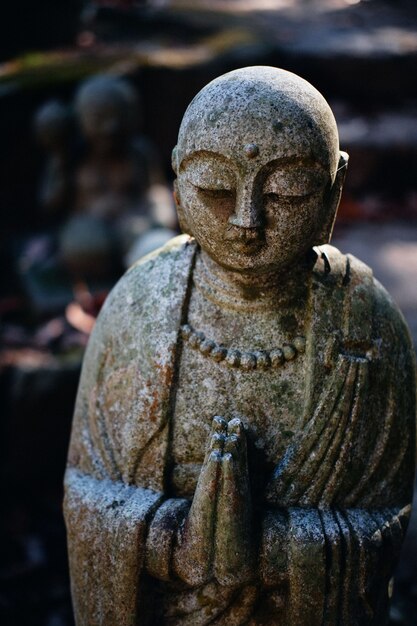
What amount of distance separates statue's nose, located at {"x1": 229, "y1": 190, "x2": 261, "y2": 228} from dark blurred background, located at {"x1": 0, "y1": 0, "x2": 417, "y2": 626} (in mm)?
2208

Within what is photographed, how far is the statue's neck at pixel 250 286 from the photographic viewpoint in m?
2.35

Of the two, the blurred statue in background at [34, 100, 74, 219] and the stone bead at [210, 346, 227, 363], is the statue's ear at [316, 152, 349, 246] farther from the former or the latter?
Result: the blurred statue in background at [34, 100, 74, 219]

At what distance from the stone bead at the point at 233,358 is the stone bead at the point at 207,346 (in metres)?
0.05

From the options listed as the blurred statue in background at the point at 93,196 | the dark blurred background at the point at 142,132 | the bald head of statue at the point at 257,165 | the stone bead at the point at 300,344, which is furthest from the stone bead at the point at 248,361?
the blurred statue in background at the point at 93,196

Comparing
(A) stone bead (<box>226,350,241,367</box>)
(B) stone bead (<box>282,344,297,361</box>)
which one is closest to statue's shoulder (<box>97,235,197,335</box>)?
(A) stone bead (<box>226,350,241,367</box>)

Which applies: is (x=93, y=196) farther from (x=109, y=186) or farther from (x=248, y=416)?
(x=248, y=416)

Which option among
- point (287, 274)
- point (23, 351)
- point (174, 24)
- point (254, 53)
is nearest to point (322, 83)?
point (254, 53)

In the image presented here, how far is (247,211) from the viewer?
214 centimetres

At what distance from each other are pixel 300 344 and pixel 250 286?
0.20m

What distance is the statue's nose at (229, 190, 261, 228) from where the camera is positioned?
213 centimetres

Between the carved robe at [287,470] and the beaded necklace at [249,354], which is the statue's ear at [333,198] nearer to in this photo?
the carved robe at [287,470]

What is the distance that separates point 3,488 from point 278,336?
3.33m

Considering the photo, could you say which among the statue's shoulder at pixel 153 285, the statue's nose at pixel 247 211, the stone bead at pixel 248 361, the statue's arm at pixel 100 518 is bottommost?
the statue's arm at pixel 100 518

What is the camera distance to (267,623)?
2438mm
